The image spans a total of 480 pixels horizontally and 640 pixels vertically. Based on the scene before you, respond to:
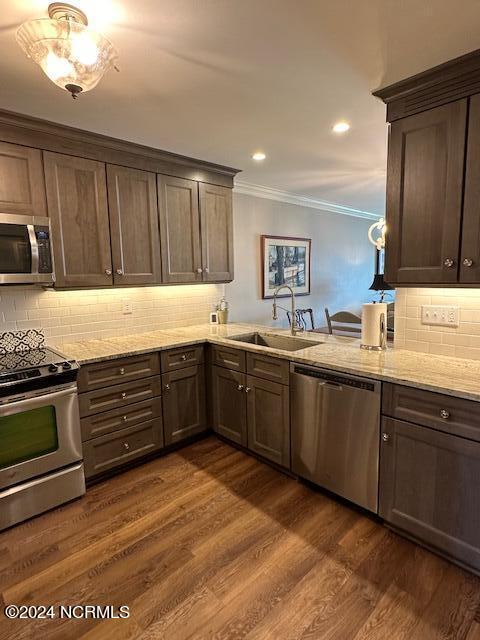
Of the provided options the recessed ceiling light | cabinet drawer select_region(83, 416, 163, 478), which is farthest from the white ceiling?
cabinet drawer select_region(83, 416, 163, 478)

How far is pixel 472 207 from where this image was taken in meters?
1.81

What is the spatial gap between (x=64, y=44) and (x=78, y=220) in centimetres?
138

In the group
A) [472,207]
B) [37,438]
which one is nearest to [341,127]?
[472,207]

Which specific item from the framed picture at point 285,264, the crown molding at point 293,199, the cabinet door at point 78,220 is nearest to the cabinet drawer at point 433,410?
the cabinet door at point 78,220

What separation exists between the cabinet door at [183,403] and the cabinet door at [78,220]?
37.0 inches

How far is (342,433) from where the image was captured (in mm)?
Answer: 2113

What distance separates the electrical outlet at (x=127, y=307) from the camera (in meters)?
3.13

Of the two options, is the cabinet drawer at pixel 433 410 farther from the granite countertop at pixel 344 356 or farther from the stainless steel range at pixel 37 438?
the stainless steel range at pixel 37 438

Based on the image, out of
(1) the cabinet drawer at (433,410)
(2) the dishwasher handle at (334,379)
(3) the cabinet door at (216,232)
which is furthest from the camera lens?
(3) the cabinet door at (216,232)

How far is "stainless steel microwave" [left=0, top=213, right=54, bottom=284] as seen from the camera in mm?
Result: 2221

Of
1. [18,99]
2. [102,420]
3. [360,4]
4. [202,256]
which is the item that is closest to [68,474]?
[102,420]

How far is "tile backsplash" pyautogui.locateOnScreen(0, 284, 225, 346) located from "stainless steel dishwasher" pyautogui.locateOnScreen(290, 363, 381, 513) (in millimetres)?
1577

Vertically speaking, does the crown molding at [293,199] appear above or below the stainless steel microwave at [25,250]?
above

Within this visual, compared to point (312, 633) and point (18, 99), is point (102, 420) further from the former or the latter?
point (18, 99)
